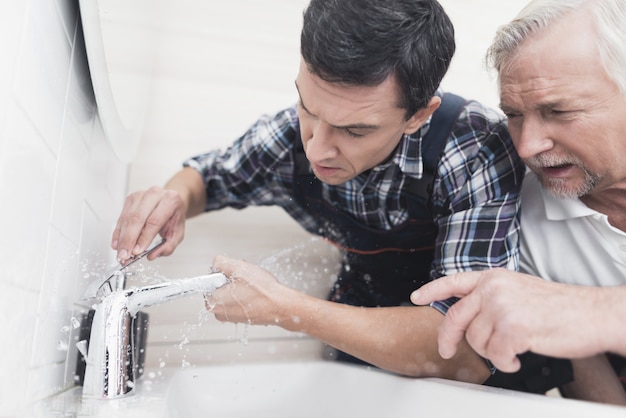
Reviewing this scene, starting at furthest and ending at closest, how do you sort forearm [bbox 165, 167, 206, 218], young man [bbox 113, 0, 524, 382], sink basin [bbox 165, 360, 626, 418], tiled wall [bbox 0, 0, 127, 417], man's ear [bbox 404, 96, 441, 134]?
forearm [bbox 165, 167, 206, 218]
man's ear [bbox 404, 96, 441, 134]
young man [bbox 113, 0, 524, 382]
sink basin [bbox 165, 360, 626, 418]
tiled wall [bbox 0, 0, 127, 417]

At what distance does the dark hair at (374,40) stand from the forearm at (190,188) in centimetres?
36

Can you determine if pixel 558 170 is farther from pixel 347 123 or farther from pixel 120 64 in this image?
pixel 120 64

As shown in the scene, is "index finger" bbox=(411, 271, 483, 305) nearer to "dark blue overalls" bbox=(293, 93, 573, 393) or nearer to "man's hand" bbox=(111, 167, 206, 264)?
"dark blue overalls" bbox=(293, 93, 573, 393)

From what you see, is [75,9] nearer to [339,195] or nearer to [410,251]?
[339,195]

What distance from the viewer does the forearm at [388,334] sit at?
0.75m

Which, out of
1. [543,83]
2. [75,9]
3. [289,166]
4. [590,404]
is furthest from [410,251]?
[75,9]

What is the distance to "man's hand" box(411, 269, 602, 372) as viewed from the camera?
0.59 metres

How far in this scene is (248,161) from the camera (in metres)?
1.03

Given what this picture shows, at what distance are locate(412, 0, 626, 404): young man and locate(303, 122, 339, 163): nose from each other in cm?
24

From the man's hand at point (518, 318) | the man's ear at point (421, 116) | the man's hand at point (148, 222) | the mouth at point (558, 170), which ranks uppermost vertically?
the man's ear at point (421, 116)

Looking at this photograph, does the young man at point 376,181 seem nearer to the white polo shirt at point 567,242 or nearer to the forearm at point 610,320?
the white polo shirt at point 567,242

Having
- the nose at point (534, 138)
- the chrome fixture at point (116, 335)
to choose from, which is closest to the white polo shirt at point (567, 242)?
the nose at point (534, 138)

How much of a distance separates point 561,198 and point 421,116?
0.24 metres

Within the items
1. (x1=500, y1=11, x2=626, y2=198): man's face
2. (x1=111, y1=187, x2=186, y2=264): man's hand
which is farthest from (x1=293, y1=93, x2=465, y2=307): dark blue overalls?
(x1=111, y1=187, x2=186, y2=264): man's hand
